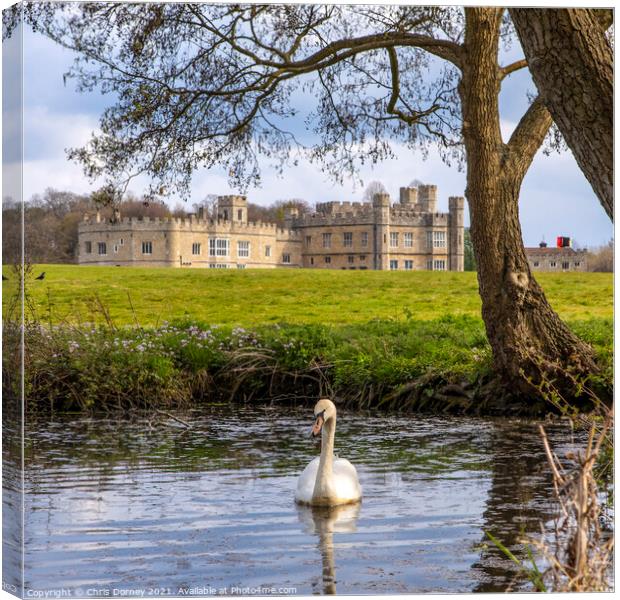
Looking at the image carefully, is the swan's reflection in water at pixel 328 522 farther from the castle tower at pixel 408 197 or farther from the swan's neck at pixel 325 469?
the castle tower at pixel 408 197

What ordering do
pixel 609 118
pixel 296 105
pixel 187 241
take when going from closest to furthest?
pixel 609 118, pixel 296 105, pixel 187 241

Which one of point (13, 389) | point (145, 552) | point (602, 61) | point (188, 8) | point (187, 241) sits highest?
point (188, 8)

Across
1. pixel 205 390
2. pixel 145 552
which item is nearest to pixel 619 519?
pixel 145 552

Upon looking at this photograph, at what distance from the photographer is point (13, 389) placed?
4.83 metres

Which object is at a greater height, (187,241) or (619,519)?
(187,241)

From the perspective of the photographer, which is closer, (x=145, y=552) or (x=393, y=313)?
(x=145, y=552)

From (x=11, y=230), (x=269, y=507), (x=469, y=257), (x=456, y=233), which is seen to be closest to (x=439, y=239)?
(x=456, y=233)

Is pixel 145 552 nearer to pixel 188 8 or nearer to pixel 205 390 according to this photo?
pixel 188 8

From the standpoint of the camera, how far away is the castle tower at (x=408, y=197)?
7.96 meters

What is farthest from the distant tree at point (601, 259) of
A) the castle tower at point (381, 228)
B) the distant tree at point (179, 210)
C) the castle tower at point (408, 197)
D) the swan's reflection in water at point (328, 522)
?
the distant tree at point (179, 210)

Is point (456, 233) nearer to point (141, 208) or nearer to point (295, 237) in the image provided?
point (295, 237)

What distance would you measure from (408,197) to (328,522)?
2.71 metres

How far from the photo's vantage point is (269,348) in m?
11.4

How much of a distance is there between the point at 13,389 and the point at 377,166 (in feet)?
12.4
